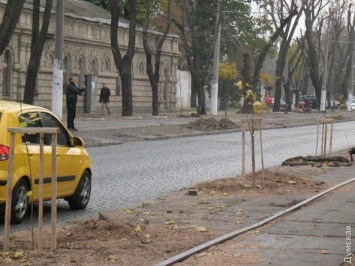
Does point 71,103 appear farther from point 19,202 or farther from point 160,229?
point 160,229

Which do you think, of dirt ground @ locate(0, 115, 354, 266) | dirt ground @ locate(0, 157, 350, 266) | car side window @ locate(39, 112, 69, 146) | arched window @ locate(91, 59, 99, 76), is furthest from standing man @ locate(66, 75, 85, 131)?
arched window @ locate(91, 59, 99, 76)

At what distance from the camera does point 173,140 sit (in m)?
33.0

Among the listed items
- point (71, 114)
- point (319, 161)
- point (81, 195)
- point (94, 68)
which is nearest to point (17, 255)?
point (81, 195)

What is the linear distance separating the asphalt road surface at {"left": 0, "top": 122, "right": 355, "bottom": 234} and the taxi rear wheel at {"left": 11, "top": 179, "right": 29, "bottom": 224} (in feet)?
0.37

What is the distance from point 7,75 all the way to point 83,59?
7687 millimetres

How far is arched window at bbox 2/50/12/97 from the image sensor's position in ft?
153

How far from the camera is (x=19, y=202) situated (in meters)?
11.6

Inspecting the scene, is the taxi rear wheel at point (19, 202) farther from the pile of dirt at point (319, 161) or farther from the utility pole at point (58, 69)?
the utility pole at point (58, 69)

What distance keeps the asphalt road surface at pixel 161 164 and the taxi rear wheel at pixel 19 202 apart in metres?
0.11

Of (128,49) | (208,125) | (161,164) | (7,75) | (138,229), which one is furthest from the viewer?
(7,75)

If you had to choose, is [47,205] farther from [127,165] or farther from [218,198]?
[127,165]

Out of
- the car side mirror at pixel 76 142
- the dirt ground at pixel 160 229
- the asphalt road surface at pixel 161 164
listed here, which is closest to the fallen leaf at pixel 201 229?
the dirt ground at pixel 160 229

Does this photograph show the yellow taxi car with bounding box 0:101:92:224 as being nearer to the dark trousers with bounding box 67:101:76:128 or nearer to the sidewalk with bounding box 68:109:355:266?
the sidewalk with bounding box 68:109:355:266

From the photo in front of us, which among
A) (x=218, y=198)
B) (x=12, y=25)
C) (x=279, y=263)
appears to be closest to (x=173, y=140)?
(x=12, y=25)
